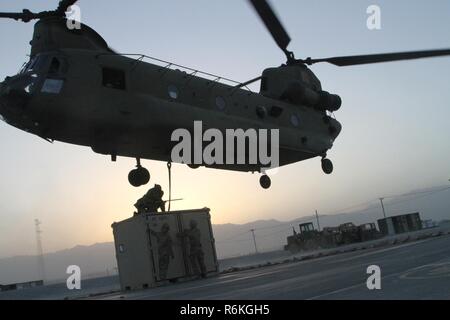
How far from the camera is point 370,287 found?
315 inches

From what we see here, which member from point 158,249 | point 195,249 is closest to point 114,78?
point 158,249

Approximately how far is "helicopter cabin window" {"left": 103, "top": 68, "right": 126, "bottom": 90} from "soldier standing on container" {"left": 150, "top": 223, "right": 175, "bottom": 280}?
5562mm

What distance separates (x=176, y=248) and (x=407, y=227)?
4911cm

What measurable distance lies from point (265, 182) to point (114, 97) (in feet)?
31.3

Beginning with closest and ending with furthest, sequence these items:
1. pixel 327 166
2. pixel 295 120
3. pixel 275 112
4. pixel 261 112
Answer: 1. pixel 261 112
2. pixel 275 112
3. pixel 295 120
4. pixel 327 166

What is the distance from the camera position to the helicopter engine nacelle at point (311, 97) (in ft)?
70.6

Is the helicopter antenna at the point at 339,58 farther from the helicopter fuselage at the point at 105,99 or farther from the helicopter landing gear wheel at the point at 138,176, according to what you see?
the helicopter landing gear wheel at the point at 138,176

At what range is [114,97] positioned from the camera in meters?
14.5

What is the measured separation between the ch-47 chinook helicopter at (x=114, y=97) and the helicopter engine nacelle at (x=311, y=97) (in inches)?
86.2

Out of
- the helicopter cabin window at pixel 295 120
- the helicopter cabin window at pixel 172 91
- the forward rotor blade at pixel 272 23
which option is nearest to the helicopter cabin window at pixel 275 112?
the helicopter cabin window at pixel 295 120

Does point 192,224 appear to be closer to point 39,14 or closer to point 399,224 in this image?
point 39,14

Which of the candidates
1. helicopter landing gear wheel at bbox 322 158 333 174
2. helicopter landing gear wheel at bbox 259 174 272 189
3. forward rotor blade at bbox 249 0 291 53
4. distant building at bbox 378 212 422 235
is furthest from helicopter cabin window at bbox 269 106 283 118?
distant building at bbox 378 212 422 235
